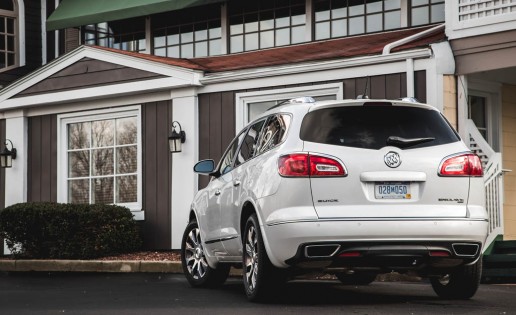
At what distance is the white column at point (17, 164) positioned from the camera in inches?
768

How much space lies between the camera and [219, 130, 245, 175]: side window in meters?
10.5

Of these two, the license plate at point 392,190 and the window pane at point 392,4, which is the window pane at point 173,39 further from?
the license plate at point 392,190

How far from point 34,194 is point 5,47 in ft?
14.3

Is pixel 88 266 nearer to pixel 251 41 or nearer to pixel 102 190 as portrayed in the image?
pixel 102 190

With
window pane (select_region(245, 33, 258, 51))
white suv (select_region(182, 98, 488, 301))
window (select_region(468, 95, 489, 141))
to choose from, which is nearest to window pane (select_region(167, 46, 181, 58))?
window pane (select_region(245, 33, 258, 51))

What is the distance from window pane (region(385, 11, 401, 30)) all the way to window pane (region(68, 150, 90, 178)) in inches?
225

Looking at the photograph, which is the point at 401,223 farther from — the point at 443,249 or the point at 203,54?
the point at 203,54

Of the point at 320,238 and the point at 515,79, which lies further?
the point at 515,79

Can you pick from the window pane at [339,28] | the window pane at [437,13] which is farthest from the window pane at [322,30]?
the window pane at [437,13]

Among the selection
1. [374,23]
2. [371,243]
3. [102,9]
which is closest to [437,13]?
[374,23]

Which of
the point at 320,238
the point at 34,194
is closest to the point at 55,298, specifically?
the point at 320,238

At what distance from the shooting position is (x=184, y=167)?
1730 centimetres

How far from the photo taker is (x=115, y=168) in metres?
18.4

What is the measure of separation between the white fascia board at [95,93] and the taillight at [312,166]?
850 centimetres
